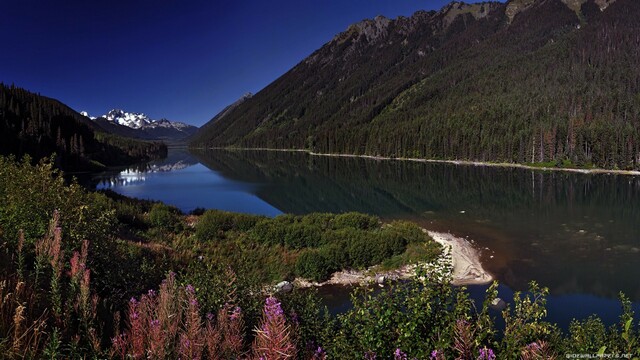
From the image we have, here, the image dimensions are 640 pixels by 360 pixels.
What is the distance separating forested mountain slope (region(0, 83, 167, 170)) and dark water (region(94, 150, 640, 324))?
5121 centimetres

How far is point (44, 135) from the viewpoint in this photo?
134 metres

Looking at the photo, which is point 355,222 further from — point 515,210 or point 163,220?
point 515,210

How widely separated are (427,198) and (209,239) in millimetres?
43943

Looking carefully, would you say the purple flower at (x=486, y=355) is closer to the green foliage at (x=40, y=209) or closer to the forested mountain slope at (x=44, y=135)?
the green foliage at (x=40, y=209)

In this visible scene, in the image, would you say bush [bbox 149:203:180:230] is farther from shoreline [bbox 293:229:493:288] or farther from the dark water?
the dark water

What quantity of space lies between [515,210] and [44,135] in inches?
5938

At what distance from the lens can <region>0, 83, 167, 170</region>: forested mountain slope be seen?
117m

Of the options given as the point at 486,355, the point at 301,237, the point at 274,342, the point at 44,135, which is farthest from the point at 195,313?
the point at 44,135

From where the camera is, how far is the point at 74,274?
5832 millimetres

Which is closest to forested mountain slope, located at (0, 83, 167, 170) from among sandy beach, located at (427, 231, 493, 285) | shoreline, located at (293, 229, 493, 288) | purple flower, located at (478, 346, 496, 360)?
shoreline, located at (293, 229, 493, 288)

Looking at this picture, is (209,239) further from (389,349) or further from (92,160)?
(92,160)

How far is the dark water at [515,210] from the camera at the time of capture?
26625 millimetres

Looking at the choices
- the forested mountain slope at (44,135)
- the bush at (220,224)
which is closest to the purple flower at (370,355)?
the bush at (220,224)

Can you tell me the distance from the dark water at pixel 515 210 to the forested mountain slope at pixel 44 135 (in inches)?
2016
